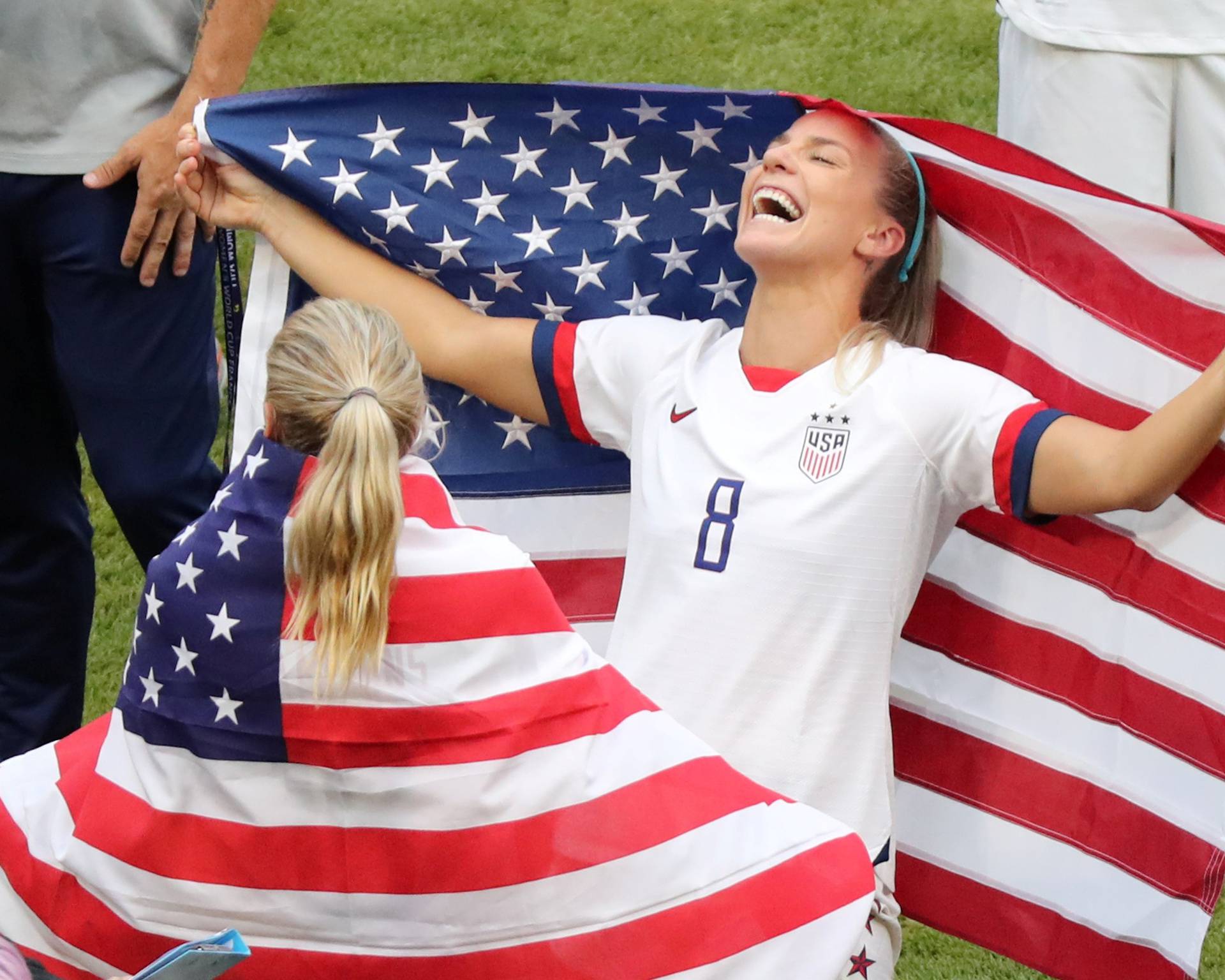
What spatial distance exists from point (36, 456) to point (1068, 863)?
2069mm

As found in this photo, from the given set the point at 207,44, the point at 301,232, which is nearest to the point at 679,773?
the point at 301,232

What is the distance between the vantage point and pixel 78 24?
10.2 feet

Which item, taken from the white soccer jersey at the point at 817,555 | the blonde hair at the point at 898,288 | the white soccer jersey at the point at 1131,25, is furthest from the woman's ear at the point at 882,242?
the white soccer jersey at the point at 1131,25

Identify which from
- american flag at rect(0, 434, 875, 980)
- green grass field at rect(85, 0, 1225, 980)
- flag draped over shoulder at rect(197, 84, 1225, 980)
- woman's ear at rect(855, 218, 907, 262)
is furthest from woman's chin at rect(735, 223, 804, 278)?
green grass field at rect(85, 0, 1225, 980)

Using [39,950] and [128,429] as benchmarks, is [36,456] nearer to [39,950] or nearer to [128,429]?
[128,429]

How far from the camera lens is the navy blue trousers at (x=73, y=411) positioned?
321 centimetres

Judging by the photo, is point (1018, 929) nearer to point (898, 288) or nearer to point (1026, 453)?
point (1026, 453)

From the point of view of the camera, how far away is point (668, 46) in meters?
6.61

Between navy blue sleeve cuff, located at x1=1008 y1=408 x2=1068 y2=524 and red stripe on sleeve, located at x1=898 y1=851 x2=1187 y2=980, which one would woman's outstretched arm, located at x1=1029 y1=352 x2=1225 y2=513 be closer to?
navy blue sleeve cuff, located at x1=1008 y1=408 x2=1068 y2=524

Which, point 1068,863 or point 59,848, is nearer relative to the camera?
point 59,848

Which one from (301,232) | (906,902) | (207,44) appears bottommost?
(906,902)

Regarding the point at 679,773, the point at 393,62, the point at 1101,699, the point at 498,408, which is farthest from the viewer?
the point at 393,62

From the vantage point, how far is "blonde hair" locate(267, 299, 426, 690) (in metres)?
2.33

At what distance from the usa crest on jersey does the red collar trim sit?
0.13 m
